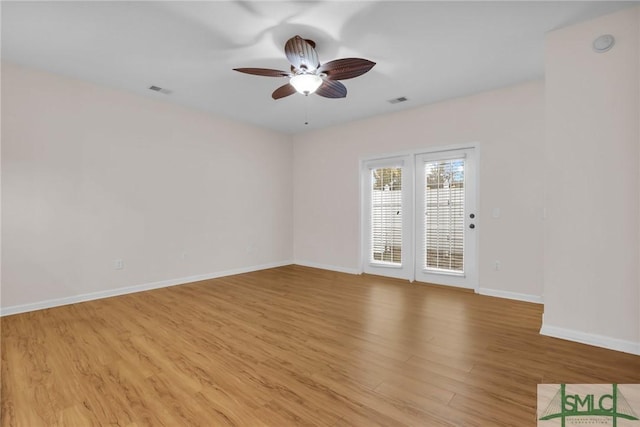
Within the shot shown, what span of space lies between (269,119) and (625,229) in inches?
190

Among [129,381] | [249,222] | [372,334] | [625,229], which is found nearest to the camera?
[129,381]

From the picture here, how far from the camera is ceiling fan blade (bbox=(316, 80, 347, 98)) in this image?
2978 mm

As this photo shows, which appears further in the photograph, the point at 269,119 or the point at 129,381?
the point at 269,119

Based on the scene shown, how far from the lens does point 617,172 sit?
240cm

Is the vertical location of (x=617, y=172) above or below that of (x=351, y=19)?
below

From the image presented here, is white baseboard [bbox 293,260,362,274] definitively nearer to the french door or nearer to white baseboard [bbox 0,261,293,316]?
the french door

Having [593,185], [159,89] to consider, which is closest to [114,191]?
[159,89]

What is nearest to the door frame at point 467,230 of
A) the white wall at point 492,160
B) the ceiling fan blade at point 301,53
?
the white wall at point 492,160

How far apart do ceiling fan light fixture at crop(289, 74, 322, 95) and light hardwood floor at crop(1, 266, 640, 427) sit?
2.33 m

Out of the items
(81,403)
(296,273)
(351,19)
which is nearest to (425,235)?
(296,273)

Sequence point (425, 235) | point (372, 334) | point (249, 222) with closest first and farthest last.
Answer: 1. point (372, 334)
2. point (425, 235)
3. point (249, 222)

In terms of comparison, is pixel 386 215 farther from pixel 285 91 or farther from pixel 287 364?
pixel 287 364

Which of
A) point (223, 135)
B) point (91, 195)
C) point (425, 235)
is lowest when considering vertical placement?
point (425, 235)

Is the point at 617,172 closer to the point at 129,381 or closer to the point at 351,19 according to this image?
the point at 351,19
